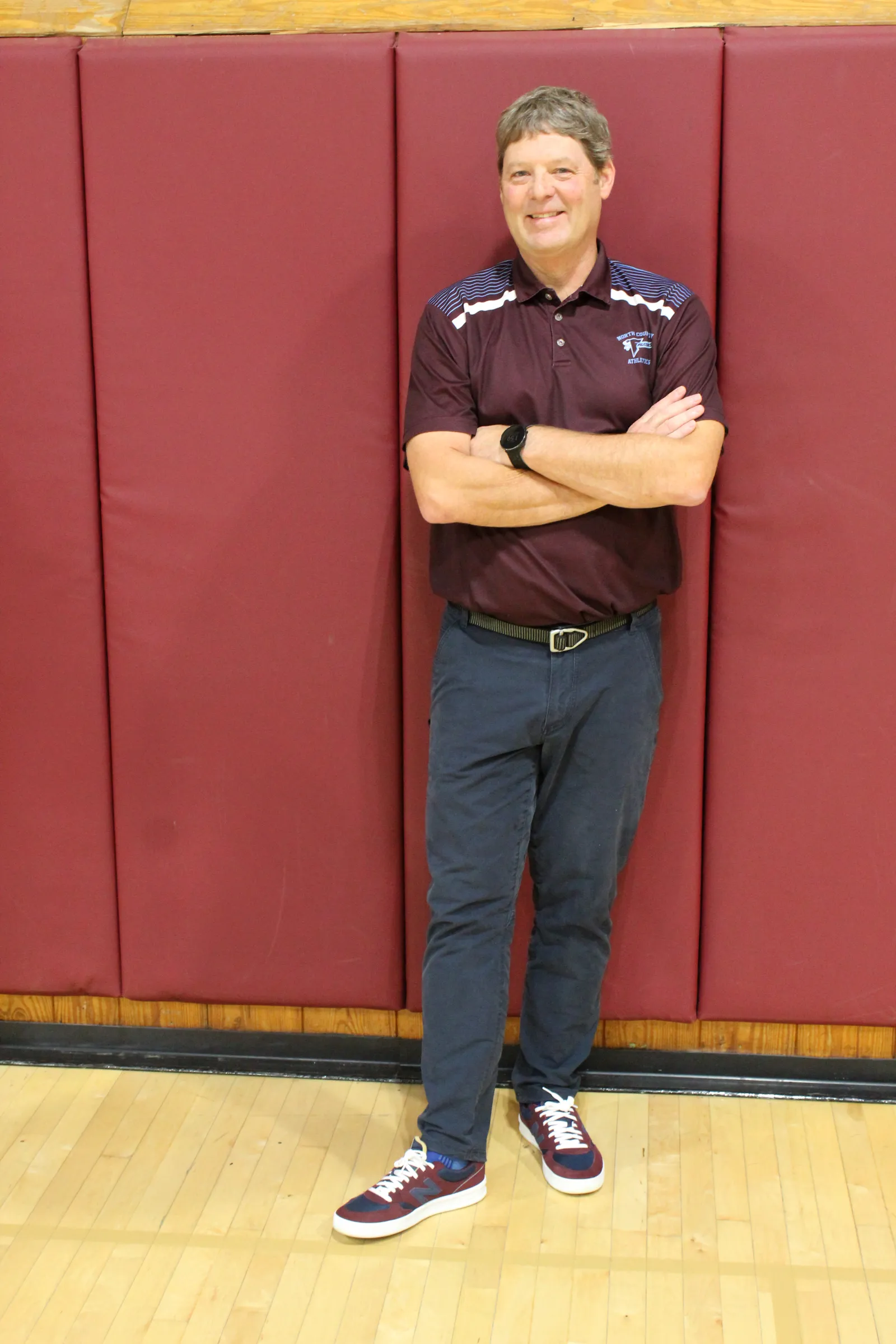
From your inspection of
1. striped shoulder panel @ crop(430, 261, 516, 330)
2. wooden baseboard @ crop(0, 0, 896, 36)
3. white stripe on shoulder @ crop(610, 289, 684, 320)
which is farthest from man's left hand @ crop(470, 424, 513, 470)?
wooden baseboard @ crop(0, 0, 896, 36)

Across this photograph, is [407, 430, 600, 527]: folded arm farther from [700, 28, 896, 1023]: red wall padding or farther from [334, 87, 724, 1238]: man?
[700, 28, 896, 1023]: red wall padding

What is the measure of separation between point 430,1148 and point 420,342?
1360 millimetres

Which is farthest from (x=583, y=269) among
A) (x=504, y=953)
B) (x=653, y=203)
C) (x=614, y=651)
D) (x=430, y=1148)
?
(x=430, y=1148)

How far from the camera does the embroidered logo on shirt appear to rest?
2.18m

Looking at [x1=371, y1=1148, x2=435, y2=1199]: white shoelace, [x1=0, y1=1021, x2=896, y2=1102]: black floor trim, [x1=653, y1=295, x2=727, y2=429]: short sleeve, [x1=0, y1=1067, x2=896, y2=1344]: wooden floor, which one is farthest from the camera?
[x1=0, y1=1021, x2=896, y2=1102]: black floor trim

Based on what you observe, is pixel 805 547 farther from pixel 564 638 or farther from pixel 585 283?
pixel 585 283

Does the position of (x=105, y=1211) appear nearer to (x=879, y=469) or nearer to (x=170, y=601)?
(x=170, y=601)

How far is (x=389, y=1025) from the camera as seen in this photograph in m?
2.73

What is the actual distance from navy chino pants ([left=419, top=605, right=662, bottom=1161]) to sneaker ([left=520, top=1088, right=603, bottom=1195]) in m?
0.13

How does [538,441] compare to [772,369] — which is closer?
[538,441]

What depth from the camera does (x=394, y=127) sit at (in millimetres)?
2338

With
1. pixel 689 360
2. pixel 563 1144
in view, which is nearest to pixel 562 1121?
pixel 563 1144

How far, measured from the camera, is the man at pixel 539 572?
6.95 ft

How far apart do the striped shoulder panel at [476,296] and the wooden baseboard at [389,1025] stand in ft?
4.46
